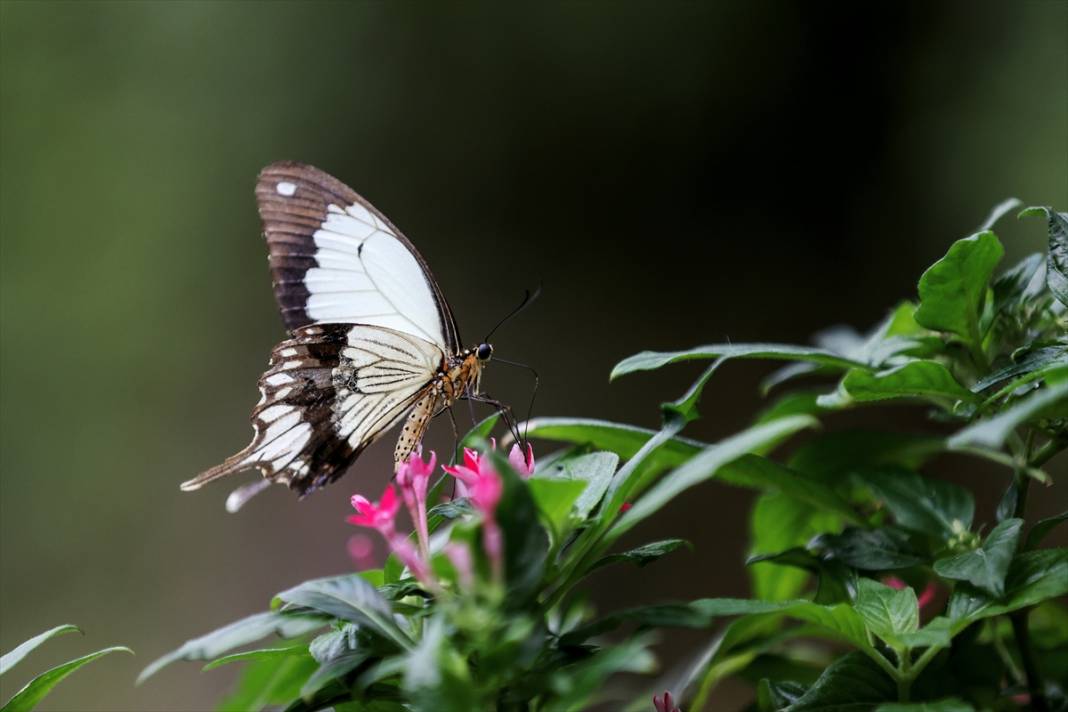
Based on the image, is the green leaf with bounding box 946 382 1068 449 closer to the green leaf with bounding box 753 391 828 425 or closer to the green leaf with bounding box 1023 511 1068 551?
the green leaf with bounding box 1023 511 1068 551

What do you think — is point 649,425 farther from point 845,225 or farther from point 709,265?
point 845,225

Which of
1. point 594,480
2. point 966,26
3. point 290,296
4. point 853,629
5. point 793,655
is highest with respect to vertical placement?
point 966,26

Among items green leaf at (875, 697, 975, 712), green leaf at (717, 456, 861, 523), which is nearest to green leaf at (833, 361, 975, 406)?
green leaf at (717, 456, 861, 523)

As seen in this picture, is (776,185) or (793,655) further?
(776,185)

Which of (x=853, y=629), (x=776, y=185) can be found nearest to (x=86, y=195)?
(x=776, y=185)

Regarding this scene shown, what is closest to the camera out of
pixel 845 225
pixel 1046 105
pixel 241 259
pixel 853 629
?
pixel 853 629

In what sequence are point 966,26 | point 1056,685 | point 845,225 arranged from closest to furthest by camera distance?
point 1056,685
point 966,26
point 845,225
